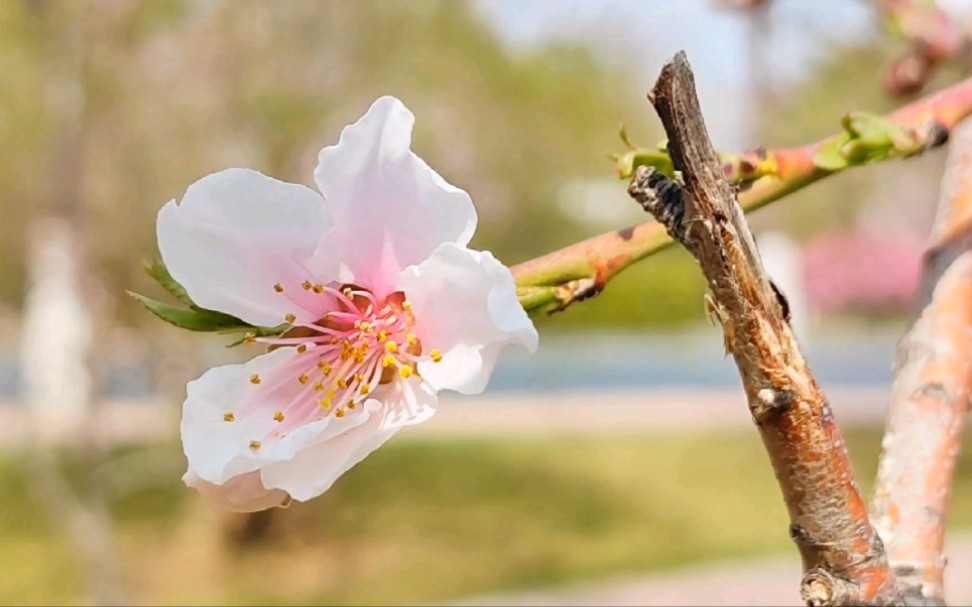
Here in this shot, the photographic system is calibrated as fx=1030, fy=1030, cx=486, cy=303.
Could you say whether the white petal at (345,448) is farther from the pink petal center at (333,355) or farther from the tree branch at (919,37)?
the tree branch at (919,37)

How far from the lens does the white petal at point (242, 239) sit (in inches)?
13.8

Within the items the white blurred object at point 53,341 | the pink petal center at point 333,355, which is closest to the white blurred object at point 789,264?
the white blurred object at point 53,341

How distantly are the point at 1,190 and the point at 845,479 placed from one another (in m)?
3.34

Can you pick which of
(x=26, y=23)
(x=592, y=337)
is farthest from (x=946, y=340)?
(x=592, y=337)

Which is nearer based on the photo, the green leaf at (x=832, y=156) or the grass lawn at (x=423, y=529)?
the green leaf at (x=832, y=156)

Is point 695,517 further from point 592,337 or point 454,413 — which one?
point 592,337

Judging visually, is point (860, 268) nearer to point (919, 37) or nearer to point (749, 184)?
point (919, 37)

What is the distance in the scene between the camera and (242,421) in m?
0.35

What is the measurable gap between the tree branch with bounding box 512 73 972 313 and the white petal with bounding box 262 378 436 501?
0.05 m

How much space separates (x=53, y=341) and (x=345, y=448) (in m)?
3.85

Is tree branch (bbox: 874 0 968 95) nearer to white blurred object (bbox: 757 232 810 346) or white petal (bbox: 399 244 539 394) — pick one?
white petal (bbox: 399 244 539 394)

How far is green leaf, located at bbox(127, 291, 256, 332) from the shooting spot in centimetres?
35

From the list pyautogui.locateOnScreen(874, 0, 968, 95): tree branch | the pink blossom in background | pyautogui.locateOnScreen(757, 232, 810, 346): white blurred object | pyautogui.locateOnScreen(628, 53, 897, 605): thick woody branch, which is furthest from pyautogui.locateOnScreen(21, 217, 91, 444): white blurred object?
the pink blossom in background

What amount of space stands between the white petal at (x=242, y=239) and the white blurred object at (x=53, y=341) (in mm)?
2961
